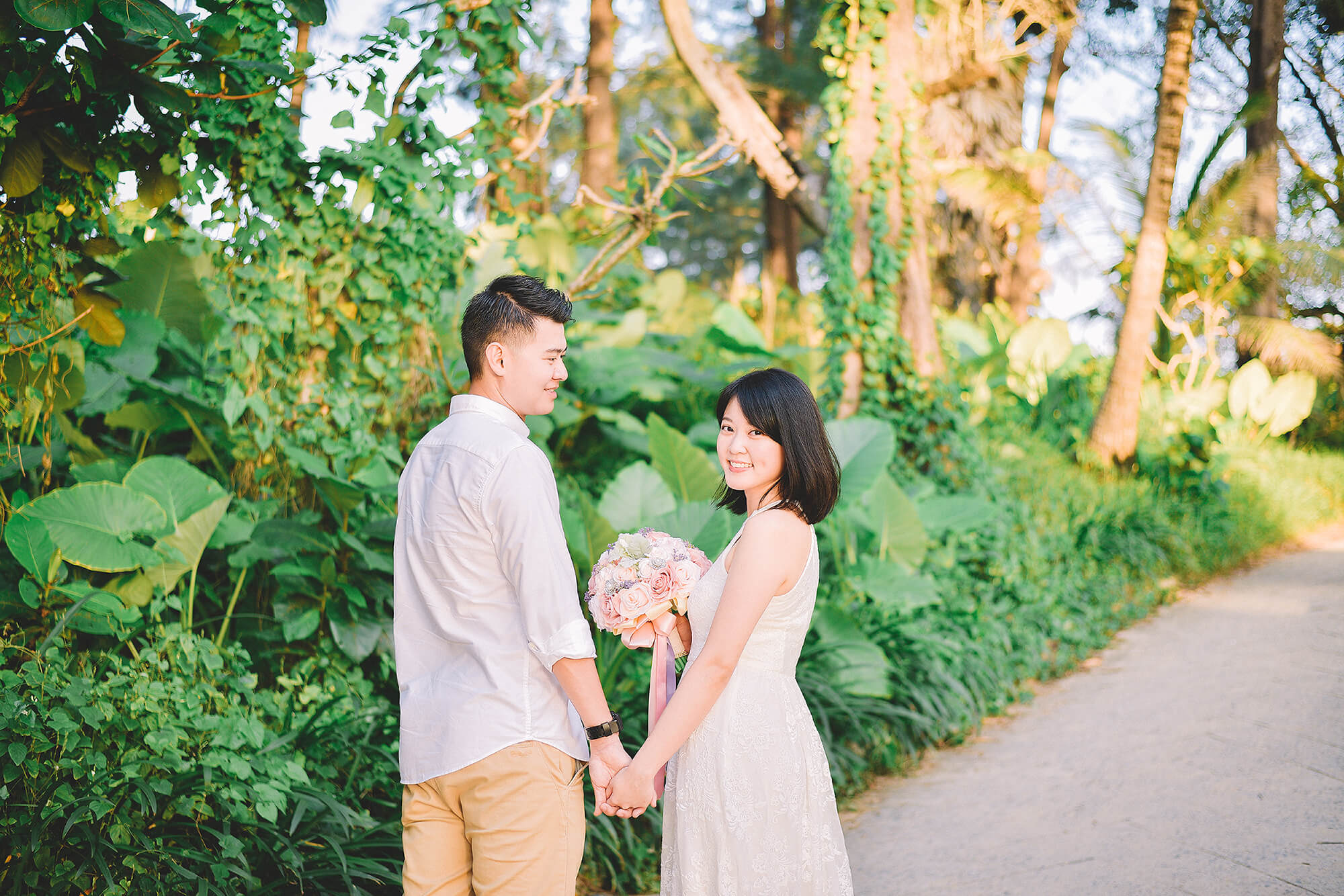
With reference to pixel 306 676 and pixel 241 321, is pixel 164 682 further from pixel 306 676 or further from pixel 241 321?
pixel 241 321

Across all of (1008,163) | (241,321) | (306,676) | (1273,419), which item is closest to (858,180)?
(241,321)

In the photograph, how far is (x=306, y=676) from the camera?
12.0 ft

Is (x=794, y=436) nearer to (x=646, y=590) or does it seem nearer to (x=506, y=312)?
(x=646, y=590)

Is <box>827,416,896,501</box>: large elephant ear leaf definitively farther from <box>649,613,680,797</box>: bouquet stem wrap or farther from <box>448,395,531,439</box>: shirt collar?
<box>448,395,531,439</box>: shirt collar

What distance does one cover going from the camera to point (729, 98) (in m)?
6.54

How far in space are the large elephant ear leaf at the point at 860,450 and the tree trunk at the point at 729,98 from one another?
A: 216cm

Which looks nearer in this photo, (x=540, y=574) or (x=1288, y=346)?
(x=540, y=574)

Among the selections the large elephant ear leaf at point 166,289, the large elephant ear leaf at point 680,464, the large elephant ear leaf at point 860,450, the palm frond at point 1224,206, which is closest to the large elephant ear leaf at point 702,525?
the large elephant ear leaf at point 680,464

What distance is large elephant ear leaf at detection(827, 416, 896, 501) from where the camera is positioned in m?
4.96

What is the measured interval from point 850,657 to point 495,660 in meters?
2.85

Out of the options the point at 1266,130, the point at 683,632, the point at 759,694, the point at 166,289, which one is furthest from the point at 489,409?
the point at 1266,130

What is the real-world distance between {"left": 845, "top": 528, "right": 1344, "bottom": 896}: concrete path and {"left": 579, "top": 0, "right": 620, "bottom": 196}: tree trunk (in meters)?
5.86

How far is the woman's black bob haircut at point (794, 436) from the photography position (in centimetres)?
219

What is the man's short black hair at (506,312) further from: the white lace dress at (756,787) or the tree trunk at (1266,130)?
the tree trunk at (1266,130)
